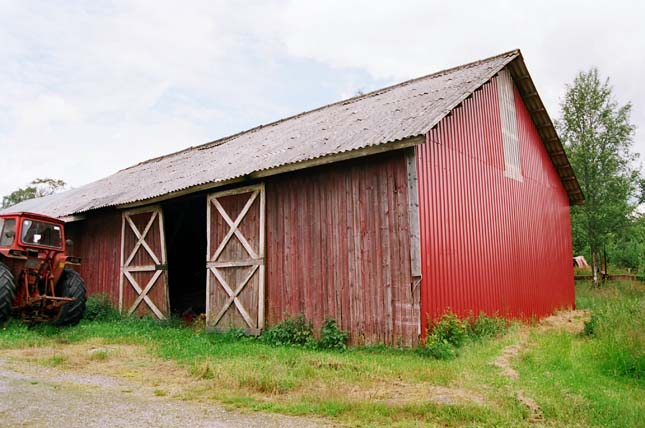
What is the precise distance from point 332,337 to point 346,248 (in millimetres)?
1527

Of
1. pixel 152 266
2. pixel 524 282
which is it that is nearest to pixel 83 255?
pixel 152 266

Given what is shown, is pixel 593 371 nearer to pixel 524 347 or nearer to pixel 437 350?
pixel 524 347

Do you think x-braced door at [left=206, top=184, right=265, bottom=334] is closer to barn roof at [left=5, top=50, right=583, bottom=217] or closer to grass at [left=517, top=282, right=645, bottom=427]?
barn roof at [left=5, top=50, right=583, bottom=217]

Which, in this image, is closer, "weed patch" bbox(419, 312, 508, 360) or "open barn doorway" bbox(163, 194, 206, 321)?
"weed patch" bbox(419, 312, 508, 360)

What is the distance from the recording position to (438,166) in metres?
9.45

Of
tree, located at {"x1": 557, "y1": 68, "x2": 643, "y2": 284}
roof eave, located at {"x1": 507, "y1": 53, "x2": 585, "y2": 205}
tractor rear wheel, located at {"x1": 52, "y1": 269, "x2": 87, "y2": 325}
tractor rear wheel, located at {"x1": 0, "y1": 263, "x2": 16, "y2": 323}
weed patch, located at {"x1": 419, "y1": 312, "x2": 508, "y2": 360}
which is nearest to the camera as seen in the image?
weed patch, located at {"x1": 419, "y1": 312, "x2": 508, "y2": 360}

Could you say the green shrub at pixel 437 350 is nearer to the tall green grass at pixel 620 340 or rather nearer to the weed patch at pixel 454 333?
the weed patch at pixel 454 333

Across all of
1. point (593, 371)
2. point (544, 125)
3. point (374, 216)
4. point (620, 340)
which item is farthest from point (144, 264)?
point (544, 125)

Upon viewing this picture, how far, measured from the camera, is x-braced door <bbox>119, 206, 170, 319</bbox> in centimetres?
1284

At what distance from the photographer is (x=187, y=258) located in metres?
17.3

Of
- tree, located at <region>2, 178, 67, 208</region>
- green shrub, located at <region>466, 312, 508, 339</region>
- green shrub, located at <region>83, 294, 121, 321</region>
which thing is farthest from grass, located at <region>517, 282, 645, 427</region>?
tree, located at <region>2, 178, 67, 208</region>

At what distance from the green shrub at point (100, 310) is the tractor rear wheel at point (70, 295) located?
2.24 meters

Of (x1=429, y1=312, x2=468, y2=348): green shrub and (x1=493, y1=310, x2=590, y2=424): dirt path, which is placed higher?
(x1=429, y1=312, x2=468, y2=348): green shrub

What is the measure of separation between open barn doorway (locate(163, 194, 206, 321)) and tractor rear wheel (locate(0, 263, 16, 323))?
558 centimetres
